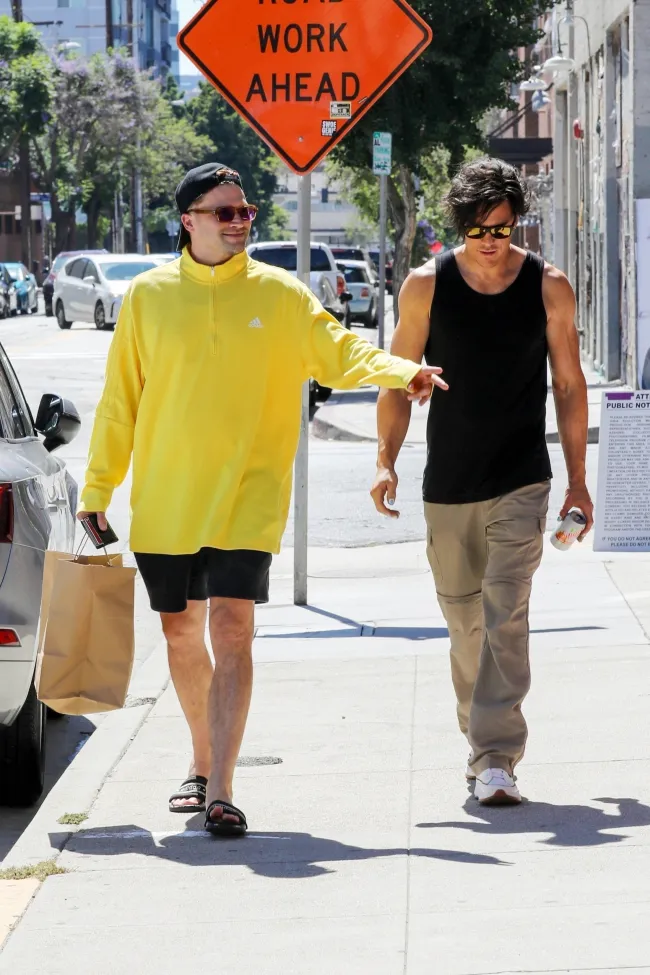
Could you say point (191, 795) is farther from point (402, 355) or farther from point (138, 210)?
point (138, 210)

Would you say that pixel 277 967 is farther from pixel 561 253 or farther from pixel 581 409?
pixel 561 253

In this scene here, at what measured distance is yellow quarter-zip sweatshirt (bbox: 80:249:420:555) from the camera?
5.19m

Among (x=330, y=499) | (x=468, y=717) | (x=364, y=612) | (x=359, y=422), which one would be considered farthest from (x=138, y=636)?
(x=359, y=422)

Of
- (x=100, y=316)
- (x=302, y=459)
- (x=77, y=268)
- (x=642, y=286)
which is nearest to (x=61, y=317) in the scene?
(x=77, y=268)

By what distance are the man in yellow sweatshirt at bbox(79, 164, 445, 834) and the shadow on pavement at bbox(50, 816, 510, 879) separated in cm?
11

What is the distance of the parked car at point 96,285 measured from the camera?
38.7 metres

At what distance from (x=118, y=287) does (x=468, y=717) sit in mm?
33136

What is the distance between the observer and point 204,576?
5328 mm

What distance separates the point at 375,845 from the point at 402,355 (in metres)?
1.49

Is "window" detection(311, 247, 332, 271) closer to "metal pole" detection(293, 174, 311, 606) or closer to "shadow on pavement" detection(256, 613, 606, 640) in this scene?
"metal pole" detection(293, 174, 311, 606)

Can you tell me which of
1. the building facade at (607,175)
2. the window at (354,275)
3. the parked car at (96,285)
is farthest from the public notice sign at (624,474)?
the window at (354,275)

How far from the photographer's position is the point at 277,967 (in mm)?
4062

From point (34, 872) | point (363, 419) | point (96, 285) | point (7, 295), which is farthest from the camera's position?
point (7, 295)

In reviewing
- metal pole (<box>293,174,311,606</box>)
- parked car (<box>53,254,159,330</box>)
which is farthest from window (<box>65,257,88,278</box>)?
metal pole (<box>293,174,311,606</box>)
